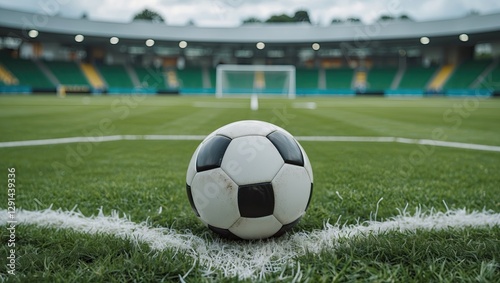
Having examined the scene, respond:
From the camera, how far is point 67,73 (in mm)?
46969

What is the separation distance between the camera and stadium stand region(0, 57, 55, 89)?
41.9m

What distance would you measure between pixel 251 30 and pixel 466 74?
84.7 feet

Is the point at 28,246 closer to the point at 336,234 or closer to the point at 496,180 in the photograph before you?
the point at 336,234

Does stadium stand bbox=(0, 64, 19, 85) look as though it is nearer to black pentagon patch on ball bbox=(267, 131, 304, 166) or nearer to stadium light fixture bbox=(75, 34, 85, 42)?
stadium light fixture bbox=(75, 34, 85, 42)

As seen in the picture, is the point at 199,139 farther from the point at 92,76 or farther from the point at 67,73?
the point at 92,76

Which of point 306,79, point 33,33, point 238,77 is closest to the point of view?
point 238,77

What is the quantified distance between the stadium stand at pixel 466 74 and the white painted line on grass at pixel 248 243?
4578 centimetres

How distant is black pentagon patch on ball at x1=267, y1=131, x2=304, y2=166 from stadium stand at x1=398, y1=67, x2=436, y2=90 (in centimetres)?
4875

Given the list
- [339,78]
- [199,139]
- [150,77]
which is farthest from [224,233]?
[150,77]

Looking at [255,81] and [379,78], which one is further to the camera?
[379,78]

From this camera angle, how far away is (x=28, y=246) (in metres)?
2.21

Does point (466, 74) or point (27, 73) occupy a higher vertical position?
point (27, 73)

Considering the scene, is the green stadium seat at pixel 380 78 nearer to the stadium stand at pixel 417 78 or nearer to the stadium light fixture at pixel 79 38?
the stadium stand at pixel 417 78

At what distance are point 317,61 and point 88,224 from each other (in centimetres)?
5481
